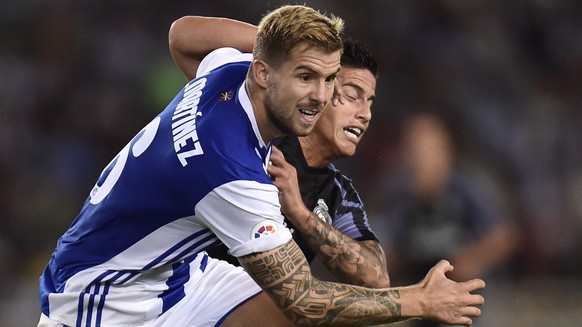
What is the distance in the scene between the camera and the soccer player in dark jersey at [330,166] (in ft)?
13.9

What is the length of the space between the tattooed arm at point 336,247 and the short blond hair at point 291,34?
0.64 meters

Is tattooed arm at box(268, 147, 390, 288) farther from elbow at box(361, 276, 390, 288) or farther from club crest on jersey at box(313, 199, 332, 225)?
club crest on jersey at box(313, 199, 332, 225)

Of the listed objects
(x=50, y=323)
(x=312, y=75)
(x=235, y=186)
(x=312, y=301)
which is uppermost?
(x=312, y=75)

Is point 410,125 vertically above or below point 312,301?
above

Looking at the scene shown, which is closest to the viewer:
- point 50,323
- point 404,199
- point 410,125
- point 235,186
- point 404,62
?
point 235,186

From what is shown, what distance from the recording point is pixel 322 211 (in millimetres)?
4527

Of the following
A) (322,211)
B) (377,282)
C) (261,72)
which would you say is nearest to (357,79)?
(322,211)

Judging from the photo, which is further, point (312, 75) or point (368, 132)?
point (368, 132)

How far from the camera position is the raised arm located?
13.6 ft

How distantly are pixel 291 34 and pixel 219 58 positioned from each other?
0.65 meters

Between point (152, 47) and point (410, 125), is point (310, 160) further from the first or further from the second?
point (152, 47)

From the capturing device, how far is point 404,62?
8.77 metres

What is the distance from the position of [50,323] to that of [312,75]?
59.4 inches

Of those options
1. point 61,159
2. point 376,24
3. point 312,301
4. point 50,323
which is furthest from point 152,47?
point 312,301
